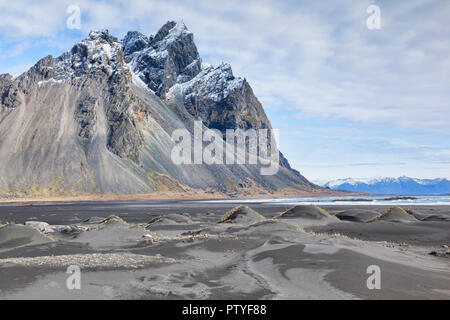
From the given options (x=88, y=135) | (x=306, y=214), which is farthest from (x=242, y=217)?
(x=88, y=135)

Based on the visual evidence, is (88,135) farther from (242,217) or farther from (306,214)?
(306,214)

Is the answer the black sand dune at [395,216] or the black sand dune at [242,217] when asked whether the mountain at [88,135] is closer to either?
the black sand dune at [242,217]

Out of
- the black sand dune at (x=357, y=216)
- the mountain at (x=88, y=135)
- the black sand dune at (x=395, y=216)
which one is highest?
the mountain at (x=88, y=135)

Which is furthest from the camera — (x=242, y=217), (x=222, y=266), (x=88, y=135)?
(x=88, y=135)

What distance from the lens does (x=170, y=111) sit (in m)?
180

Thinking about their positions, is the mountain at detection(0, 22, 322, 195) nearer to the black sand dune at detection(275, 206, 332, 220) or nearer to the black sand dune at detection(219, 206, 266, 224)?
the black sand dune at detection(219, 206, 266, 224)

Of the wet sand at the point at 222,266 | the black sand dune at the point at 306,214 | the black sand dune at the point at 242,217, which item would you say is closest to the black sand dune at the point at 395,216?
the black sand dune at the point at 306,214

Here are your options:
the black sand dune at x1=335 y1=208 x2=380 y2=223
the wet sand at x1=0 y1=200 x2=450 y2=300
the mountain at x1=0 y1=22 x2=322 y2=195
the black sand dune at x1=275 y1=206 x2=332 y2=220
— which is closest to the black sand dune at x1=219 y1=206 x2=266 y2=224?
the black sand dune at x1=275 y1=206 x2=332 y2=220

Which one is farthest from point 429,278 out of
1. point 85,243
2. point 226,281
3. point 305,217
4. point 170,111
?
point 170,111

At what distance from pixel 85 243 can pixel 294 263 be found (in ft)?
50.7

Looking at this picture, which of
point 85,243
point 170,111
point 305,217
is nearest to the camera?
point 85,243

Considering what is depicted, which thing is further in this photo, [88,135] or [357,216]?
[88,135]

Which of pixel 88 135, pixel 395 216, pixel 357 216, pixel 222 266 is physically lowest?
pixel 357 216
